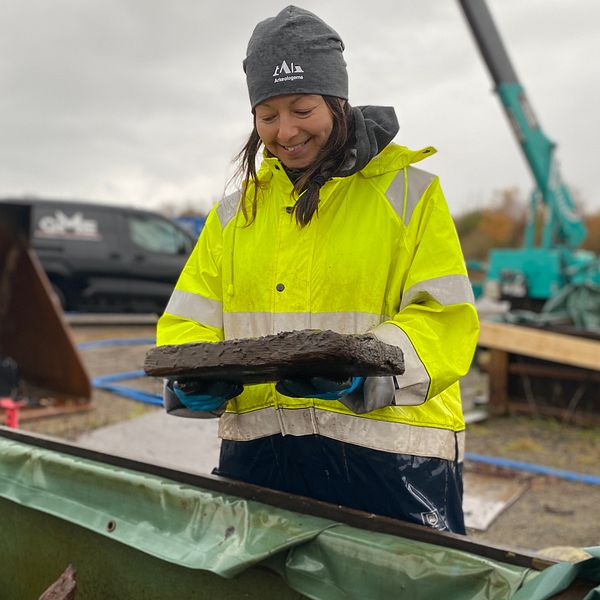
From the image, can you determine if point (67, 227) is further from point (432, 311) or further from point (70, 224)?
point (432, 311)

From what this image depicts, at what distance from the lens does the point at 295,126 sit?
5.01 ft

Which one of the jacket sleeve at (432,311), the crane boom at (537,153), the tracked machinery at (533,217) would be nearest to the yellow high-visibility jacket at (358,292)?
the jacket sleeve at (432,311)

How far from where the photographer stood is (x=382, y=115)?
1.59 metres

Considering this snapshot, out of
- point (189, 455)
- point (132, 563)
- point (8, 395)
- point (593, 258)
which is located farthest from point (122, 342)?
point (132, 563)

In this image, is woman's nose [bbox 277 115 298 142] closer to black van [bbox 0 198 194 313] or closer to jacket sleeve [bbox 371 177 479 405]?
jacket sleeve [bbox 371 177 479 405]

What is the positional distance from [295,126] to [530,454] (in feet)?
13.4

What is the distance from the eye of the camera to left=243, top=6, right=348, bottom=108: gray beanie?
150 centimetres

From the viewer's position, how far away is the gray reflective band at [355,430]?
5.01 ft

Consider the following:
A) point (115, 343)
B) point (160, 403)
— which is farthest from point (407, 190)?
point (115, 343)

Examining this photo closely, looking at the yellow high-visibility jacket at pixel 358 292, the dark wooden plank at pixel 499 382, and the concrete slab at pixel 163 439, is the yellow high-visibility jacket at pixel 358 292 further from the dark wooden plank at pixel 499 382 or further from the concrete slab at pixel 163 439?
the dark wooden plank at pixel 499 382

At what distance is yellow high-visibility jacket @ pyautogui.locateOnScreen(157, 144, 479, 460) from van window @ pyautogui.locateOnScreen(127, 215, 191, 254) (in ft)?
30.8

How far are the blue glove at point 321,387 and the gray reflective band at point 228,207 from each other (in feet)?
1.51

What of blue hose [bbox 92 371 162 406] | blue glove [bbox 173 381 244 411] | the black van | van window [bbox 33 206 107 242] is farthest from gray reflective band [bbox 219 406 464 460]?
van window [bbox 33 206 107 242]

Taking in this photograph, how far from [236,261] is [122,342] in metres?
8.22
